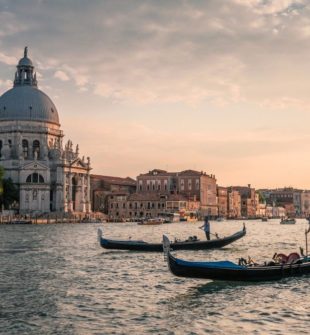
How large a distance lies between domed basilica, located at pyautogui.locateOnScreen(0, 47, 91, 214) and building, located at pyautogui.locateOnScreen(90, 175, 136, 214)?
42.0 ft

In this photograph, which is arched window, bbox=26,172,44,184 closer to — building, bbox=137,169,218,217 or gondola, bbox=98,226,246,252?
building, bbox=137,169,218,217

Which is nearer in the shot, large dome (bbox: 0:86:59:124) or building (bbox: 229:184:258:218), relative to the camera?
large dome (bbox: 0:86:59:124)

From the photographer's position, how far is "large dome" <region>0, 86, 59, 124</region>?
9312 cm

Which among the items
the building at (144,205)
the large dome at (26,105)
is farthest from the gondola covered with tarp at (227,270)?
the building at (144,205)

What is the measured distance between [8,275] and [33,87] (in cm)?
8230

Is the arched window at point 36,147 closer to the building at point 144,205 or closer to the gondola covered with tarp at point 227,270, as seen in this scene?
the building at point 144,205

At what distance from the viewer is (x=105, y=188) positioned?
371 ft

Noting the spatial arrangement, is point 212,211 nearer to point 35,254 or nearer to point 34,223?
point 34,223

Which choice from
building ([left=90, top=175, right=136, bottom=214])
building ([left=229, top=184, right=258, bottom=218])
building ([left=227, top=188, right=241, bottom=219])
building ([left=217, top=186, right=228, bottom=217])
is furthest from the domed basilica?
building ([left=229, top=184, right=258, bottom=218])

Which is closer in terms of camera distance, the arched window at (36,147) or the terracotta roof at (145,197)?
the arched window at (36,147)

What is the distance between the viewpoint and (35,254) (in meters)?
28.1

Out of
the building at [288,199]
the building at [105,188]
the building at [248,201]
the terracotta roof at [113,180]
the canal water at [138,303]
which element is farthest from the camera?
the building at [288,199]

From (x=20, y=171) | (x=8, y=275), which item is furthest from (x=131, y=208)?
(x=8, y=275)

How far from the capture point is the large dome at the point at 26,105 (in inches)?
3666
